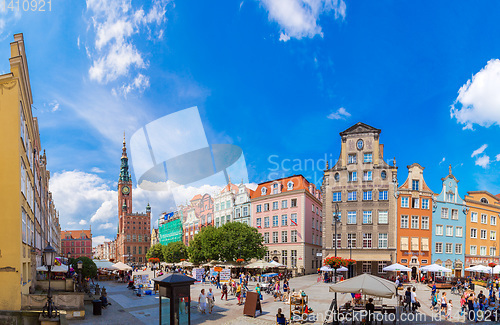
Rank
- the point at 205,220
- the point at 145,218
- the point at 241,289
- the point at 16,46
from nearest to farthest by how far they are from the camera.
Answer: the point at 16,46 < the point at 241,289 < the point at 205,220 < the point at 145,218

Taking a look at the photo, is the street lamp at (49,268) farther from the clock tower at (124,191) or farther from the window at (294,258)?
the clock tower at (124,191)

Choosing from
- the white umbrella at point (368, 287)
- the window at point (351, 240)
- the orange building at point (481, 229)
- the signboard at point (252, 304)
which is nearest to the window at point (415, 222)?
the window at point (351, 240)

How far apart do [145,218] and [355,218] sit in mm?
129733

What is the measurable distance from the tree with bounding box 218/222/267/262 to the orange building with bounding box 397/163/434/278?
20058 mm

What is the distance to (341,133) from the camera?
1965 inches

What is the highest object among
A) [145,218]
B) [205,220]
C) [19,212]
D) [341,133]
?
[341,133]

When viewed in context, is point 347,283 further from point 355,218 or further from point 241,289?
point 355,218

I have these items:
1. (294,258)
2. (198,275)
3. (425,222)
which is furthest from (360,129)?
(198,275)

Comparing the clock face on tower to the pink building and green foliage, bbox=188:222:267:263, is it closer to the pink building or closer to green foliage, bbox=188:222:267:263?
the pink building

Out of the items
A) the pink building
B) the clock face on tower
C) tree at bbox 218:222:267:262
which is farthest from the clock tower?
tree at bbox 218:222:267:262

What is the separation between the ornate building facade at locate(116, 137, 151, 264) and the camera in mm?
152250

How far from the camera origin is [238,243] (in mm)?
47594

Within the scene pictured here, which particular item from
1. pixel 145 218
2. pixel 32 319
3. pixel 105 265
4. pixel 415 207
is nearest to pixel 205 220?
pixel 105 265

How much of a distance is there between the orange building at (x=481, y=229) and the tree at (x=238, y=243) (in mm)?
30900
